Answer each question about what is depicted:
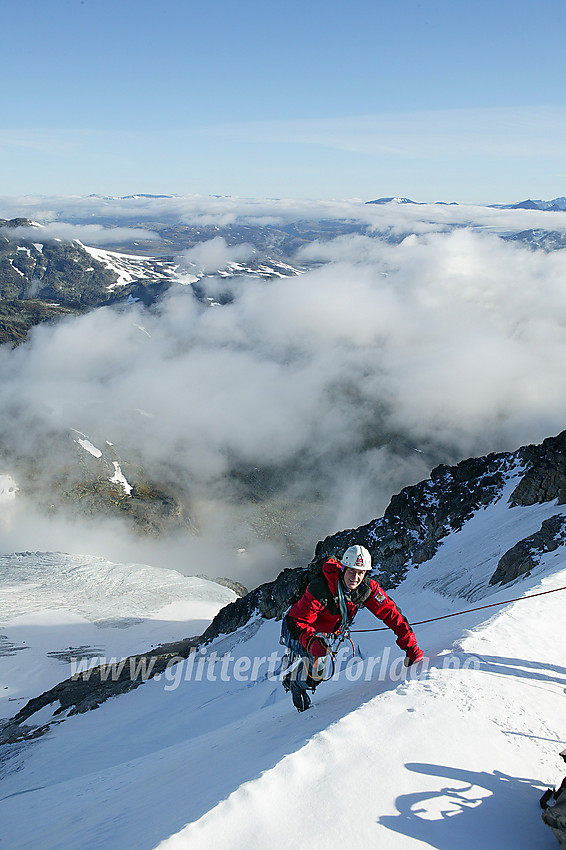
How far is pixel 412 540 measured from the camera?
51219 mm

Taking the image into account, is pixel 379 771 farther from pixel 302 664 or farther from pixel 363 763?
pixel 302 664

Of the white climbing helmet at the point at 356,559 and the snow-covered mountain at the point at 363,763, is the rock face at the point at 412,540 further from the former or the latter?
the white climbing helmet at the point at 356,559

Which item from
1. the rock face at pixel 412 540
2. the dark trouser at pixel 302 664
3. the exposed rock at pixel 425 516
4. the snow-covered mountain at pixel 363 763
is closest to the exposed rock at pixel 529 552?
the rock face at pixel 412 540

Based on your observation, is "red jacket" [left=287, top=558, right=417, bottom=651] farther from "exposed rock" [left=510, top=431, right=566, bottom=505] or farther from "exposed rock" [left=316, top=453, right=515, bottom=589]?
"exposed rock" [left=316, top=453, right=515, bottom=589]

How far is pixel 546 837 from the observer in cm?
631

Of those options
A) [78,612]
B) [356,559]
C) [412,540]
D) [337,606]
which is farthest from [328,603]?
[78,612]

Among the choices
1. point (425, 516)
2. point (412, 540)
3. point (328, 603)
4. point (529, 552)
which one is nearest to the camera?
point (328, 603)

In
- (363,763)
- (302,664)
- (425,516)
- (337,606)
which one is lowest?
(425,516)

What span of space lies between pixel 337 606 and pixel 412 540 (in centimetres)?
4284

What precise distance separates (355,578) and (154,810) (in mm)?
5281

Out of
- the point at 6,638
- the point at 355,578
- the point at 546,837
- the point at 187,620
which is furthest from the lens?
the point at 187,620

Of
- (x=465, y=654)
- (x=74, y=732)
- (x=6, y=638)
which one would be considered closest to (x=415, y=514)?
(x=74, y=732)

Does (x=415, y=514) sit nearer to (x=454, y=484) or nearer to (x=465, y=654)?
(x=454, y=484)

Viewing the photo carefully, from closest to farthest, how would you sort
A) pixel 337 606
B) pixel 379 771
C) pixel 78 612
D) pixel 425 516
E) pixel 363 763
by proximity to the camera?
pixel 379 771, pixel 363 763, pixel 337 606, pixel 425 516, pixel 78 612
